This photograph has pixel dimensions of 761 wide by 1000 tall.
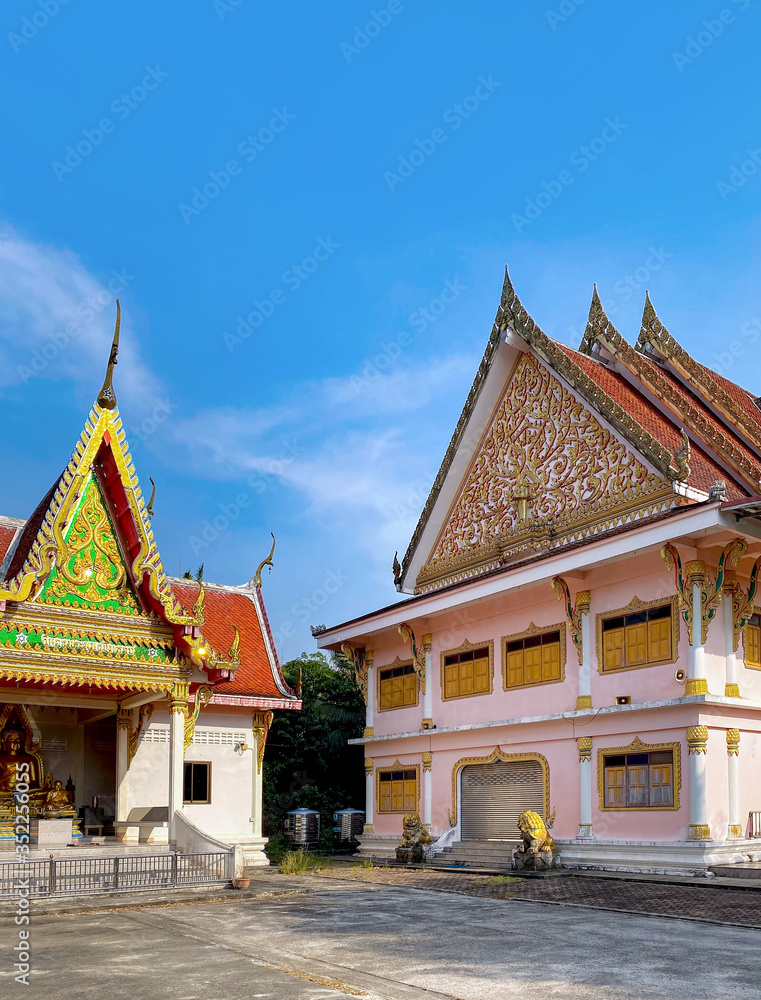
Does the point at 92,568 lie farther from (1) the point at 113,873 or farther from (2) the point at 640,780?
(2) the point at 640,780

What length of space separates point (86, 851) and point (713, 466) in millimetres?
12173

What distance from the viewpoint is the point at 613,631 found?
1675cm

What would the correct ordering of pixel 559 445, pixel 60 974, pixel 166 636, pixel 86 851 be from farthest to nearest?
pixel 559 445 < pixel 166 636 < pixel 86 851 < pixel 60 974

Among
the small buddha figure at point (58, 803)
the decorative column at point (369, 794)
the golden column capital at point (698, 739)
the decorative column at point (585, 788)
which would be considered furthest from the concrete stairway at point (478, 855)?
the small buddha figure at point (58, 803)

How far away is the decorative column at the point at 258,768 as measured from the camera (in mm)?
18500

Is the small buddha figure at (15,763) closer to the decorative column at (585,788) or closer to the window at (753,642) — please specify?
the decorative column at (585,788)

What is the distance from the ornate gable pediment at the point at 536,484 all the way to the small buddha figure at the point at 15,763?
944cm

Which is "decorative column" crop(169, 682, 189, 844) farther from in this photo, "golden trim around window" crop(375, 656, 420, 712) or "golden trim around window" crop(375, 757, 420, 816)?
"golden trim around window" crop(375, 656, 420, 712)

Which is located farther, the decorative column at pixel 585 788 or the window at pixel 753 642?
the decorative column at pixel 585 788

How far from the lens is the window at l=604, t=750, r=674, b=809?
600 inches

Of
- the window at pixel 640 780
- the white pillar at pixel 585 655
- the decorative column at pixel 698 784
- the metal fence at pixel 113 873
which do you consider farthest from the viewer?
the white pillar at pixel 585 655

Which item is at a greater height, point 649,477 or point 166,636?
point 649,477

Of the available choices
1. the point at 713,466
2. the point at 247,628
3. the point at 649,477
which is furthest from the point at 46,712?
the point at 713,466

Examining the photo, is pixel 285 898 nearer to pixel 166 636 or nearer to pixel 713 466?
pixel 166 636
